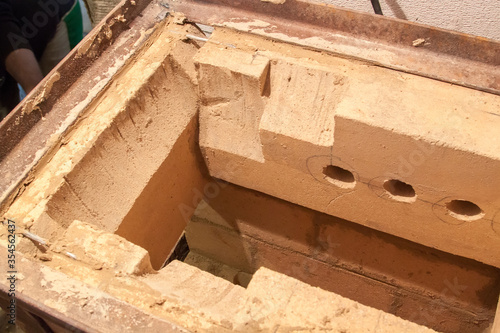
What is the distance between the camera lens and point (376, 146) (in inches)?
84.7

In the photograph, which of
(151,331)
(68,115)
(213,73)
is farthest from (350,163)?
(68,115)

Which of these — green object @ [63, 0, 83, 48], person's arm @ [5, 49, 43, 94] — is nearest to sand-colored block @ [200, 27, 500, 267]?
person's arm @ [5, 49, 43, 94]

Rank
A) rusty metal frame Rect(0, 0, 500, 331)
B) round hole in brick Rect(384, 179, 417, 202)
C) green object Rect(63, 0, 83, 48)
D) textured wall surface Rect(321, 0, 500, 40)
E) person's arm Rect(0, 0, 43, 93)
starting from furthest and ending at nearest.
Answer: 1. green object Rect(63, 0, 83, 48)
2. person's arm Rect(0, 0, 43, 93)
3. textured wall surface Rect(321, 0, 500, 40)
4. round hole in brick Rect(384, 179, 417, 202)
5. rusty metal frame Rect(0, 0, 500, 331)

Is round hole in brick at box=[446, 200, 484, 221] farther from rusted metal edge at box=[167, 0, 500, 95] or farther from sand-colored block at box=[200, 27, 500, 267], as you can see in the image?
rusted metal edge at box=[167, 0, 500, 95]

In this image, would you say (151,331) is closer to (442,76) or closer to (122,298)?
(122,298)

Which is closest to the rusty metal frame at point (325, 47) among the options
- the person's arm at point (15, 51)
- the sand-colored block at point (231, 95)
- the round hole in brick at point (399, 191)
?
the sand-colored block at point (231, 95)

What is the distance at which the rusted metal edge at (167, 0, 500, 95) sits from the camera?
2221 millimetres

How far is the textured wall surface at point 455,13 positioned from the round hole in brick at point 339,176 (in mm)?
1242

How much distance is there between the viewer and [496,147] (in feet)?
6.32

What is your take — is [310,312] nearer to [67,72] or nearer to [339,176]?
[339,176]

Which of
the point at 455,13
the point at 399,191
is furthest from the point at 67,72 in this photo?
the point at 455,13

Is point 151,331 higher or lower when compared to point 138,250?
lower

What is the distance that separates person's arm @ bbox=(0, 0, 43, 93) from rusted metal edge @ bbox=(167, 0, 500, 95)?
4.63 ft

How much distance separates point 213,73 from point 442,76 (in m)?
1.18
